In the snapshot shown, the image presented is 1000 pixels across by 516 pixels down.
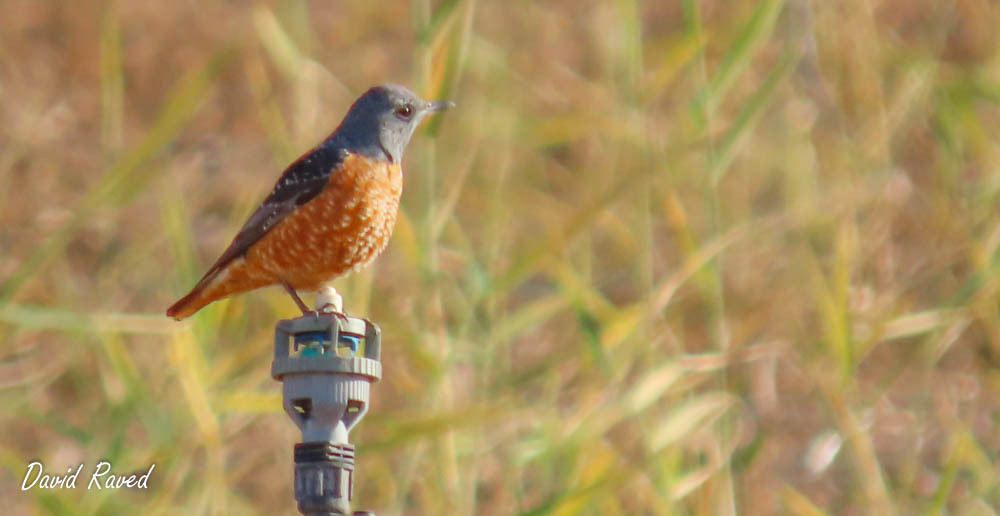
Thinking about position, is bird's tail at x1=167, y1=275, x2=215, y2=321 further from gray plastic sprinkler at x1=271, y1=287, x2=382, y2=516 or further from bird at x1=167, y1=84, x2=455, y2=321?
gray plastic sprinkler at x1=271, y1=287, x2=382, y2=516

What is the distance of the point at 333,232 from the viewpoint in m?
4.49

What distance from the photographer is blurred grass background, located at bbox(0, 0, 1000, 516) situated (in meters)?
5.18

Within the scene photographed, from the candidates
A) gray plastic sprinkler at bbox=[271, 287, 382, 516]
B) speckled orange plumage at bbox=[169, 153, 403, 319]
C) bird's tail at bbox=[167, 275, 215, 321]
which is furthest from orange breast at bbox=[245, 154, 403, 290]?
gray plastic sprinkler at bbox=[271, 287, 382, 516]

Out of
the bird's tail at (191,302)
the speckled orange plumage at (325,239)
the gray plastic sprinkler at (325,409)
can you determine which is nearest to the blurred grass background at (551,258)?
the bird's tail at (191,302)

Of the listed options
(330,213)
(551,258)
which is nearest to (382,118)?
(330,213)

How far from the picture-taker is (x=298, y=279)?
180 inches

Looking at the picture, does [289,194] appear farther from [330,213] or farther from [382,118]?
[382,118]

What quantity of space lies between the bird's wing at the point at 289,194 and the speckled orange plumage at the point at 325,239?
2 cm

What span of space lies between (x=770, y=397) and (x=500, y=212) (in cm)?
283

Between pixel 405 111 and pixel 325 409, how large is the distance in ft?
5.65

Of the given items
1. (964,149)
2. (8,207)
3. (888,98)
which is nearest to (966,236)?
(964,149)

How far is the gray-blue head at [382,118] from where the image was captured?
15.2 feet

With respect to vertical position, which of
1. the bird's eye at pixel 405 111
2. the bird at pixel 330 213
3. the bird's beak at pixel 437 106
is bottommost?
the bird at pixel 330 213

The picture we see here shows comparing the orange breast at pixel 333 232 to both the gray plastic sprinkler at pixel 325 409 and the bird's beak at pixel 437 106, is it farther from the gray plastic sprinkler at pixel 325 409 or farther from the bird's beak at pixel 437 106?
the gray plastic sprinkler at pixel 325 409
